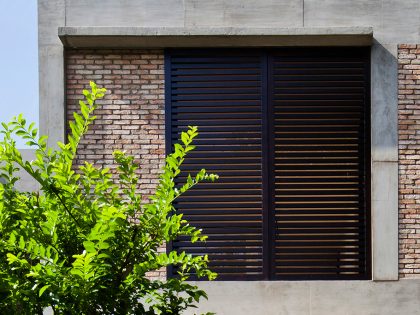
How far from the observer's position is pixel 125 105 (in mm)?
10781

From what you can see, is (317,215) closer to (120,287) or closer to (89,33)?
(89,33)

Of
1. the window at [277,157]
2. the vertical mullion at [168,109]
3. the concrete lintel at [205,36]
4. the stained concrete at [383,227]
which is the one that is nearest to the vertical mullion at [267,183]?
the window at [277,157]

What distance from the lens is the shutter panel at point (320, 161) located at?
10844 millimetres

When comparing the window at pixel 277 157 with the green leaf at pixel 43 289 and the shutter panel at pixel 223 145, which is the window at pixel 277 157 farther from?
the green leaf at pixel 43 289

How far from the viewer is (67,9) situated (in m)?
10.8

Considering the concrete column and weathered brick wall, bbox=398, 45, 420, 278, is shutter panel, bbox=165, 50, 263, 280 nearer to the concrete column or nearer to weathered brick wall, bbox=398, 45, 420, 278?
the concrete column

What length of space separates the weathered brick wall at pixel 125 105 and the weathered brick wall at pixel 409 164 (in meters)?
4.04

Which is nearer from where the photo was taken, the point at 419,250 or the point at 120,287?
the point at 120,287

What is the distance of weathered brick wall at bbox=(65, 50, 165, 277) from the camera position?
10750 mm

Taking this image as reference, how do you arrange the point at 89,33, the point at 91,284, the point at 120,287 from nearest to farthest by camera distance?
the point at 91,284 → the point at 120,287 → the point at 89,33

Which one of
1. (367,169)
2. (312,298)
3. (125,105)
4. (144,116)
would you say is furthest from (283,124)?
(312,298)

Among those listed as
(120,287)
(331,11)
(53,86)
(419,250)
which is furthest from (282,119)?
(120,287)

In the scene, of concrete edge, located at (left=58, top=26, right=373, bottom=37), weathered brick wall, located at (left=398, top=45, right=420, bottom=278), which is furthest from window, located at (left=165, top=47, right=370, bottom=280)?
weathered brick wall, located at (left=398, top=45, right=420, bottom=278)

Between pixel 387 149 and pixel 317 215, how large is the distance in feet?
5.30
